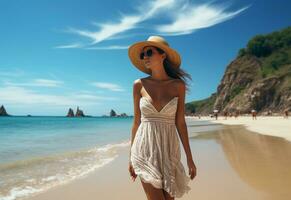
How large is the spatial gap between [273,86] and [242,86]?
10.9m

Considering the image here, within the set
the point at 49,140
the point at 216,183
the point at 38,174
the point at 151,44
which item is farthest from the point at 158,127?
the point at 49,140

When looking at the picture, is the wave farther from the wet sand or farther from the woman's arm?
the woman's arm

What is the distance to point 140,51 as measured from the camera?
324 cm

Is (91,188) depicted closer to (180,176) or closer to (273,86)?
(180,176)

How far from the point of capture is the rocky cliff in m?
65.7

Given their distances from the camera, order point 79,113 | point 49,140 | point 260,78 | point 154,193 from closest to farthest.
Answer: point 154,193 < point 49,140 < point 260,78 < point 79,113

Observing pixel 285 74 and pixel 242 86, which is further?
pixel 242 86

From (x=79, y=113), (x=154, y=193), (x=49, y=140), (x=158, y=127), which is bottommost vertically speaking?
(x=154, y=193)

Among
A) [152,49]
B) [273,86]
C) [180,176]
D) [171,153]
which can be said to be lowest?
[180,176]

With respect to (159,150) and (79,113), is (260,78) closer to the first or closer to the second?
(159,150)

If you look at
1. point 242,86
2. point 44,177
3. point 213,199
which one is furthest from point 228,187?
point 242,86

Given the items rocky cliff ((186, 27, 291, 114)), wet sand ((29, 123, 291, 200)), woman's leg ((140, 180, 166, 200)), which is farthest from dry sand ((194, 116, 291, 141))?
rocky cliff ((186, 27, 291, 114))

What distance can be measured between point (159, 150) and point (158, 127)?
20cm

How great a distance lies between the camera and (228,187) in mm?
5777
